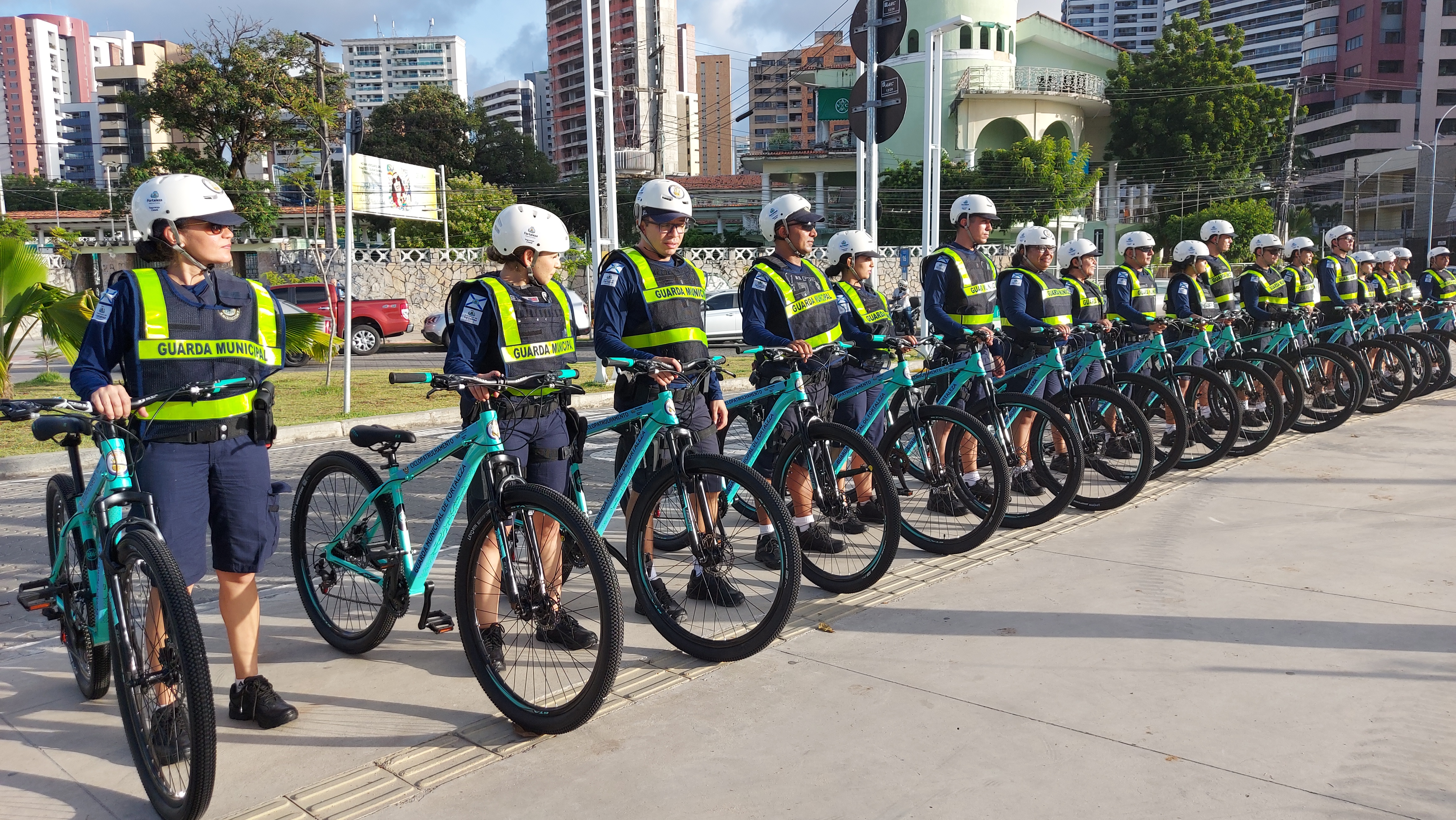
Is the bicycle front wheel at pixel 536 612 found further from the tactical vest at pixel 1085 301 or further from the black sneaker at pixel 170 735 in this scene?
the tactical vest at pixel 1085 301

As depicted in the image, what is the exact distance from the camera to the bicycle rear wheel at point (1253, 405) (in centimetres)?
820

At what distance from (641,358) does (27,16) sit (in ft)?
727

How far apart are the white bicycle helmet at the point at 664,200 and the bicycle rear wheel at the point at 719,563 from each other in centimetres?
110

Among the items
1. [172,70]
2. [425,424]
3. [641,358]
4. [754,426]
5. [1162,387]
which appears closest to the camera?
[641,358]

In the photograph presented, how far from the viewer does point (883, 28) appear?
1155 centimetres

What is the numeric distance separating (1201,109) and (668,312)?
51991 millimetres

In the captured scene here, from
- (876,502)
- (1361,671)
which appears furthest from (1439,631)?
(876,502)

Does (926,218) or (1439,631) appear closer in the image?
(1439,631)

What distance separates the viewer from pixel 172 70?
126 feet

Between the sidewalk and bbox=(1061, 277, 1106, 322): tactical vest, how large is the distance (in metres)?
2.77

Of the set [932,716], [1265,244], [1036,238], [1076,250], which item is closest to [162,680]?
[932,716]

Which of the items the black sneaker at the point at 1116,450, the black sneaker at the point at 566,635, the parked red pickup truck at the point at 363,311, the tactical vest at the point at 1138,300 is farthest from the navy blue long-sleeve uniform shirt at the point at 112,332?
the parked red pickup truck at the point at 363,311

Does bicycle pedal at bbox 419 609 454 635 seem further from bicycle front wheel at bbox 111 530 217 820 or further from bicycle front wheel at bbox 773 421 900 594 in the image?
bicycle front wheel at bbox 773 421 900 594

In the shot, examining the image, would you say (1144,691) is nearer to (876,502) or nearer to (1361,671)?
(1361,671)
